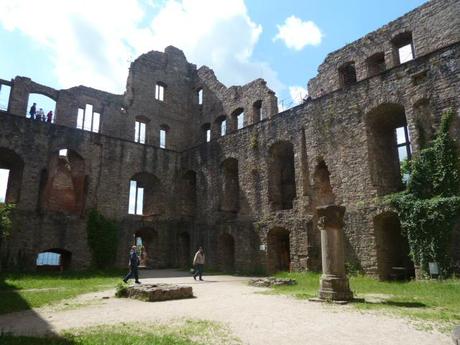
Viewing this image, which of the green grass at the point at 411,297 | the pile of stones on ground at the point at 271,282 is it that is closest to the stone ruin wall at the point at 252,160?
the green grass at the point at 411,297

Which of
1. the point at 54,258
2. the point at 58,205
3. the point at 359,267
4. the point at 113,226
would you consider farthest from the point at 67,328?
the point at 54,258

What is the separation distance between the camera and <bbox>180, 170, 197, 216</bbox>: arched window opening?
24.7 meters

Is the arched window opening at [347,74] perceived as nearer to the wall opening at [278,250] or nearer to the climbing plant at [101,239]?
the wall opening at [278,250]

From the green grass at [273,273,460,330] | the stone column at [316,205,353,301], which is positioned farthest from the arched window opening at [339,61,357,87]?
the stone column at [316,205,353,301]

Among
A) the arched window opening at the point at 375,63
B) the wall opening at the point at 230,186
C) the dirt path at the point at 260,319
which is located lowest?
the dirt path at the point at 260,319

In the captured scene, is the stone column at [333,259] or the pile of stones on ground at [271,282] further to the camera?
the pile of stones on ground at [271,282]

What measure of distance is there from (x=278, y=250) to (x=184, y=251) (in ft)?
22.8

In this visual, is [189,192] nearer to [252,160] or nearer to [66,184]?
[252,160]

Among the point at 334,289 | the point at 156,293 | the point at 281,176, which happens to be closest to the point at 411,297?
the point at 334,289

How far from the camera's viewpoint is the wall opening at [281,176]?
19.4 m

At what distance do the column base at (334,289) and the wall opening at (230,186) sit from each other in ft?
41.5

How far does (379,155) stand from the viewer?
16031 millimetres

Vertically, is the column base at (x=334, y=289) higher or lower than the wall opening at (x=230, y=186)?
lower

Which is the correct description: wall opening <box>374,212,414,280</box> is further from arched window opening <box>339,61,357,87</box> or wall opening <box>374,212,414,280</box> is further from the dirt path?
arched window opening <box>339,61,357,87</box>
